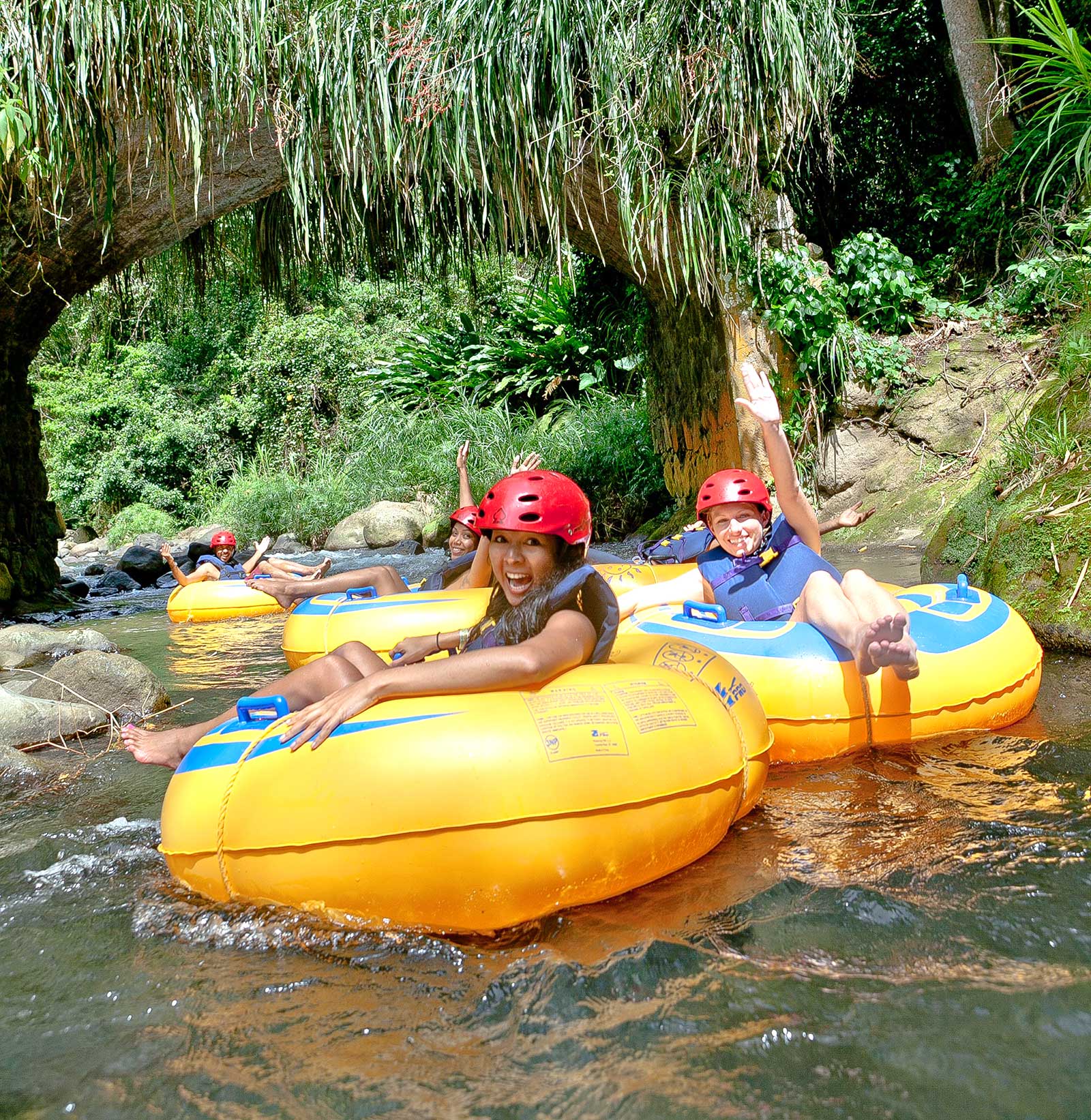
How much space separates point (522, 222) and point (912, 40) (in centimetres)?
662

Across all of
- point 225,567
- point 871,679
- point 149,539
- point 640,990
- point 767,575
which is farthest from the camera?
point 149,539

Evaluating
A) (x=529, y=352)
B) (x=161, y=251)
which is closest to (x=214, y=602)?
(x=161, y=251)

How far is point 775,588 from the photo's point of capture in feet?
14.7

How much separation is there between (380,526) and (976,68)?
884cm

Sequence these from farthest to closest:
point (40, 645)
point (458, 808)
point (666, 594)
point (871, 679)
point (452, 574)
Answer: point (40, 645) → point (452, 574) → point (666, 594) → point (871, 679) → point (458, 808)

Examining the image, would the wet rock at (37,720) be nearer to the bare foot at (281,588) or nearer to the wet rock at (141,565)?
the bare foot at (281,588)

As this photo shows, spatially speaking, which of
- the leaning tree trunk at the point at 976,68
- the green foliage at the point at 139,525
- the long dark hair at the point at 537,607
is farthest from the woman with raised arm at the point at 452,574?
the green foliage at the point at 139,525

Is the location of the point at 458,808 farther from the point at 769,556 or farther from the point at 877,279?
the point at 877,279

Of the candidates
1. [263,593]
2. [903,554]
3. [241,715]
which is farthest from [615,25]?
[241,715]

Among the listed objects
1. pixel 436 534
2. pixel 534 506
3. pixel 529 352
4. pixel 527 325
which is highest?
pixel 527 325

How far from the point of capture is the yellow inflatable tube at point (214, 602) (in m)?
8.86

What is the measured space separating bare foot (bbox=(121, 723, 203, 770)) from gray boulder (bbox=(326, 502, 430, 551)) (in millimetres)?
10804

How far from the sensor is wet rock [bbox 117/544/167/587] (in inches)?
537

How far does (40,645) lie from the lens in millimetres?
7074
